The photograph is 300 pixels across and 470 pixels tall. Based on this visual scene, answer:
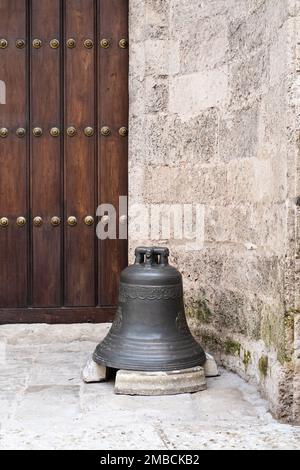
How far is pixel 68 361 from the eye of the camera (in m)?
3.16

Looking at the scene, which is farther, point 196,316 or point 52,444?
point 196,316

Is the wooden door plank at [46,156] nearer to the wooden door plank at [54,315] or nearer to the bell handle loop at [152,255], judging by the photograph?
the wooden door plank at [54,315]

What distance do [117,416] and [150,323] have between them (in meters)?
0.51

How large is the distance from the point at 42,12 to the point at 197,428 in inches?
92.0

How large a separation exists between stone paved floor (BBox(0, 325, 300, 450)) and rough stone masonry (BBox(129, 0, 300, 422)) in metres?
0.12

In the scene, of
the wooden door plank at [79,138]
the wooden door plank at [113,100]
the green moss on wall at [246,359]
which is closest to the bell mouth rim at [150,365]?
the green moss on wall at [246,359]

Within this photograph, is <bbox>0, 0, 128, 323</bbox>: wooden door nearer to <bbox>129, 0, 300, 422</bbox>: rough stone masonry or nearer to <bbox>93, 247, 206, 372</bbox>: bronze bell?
<bbox>129, 0, 300, 422</bbox>: rough stone masonry

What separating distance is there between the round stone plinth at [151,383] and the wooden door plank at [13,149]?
1213 mm

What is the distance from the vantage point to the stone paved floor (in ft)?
6.99

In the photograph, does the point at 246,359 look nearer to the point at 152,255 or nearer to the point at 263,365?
the point at 263,365

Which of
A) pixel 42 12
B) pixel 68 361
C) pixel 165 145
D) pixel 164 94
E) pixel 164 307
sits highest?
pixel 42 12

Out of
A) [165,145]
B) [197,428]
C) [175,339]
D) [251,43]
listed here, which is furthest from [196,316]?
[251,43]

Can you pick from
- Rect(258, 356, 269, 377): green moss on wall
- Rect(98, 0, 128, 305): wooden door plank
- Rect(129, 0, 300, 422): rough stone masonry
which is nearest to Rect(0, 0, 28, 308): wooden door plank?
Rect(98, 0, 128, 305): wooden door plank
